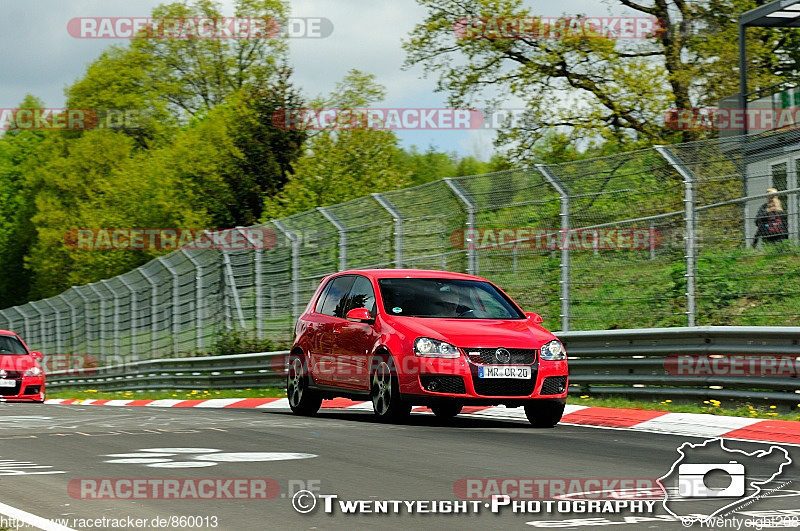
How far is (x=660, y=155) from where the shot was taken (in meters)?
14.4

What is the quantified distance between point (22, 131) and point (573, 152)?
5581 cm

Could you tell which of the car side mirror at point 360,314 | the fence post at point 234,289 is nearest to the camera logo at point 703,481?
the car side mirror at point 360,314

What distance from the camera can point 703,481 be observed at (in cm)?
733

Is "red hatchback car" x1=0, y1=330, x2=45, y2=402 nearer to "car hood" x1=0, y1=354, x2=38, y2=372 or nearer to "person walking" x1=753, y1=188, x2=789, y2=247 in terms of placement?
"car hood" x1=0, y1=354, x2=38, y2=372

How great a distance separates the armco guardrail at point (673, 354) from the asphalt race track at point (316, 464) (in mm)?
1682

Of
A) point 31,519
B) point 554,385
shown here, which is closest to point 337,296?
point 554,385

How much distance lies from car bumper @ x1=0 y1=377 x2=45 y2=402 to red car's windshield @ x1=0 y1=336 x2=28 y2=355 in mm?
936

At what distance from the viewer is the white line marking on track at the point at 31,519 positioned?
5.96 meters

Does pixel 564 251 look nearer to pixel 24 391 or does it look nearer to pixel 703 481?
pixel 703 481

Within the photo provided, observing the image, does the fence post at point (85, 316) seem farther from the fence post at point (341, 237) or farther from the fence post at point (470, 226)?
the fence post at point (470, 226)

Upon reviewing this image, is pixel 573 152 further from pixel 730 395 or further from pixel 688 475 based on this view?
pixel 688 475

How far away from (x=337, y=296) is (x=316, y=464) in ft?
17.5

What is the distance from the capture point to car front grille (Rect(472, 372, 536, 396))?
37.3ft

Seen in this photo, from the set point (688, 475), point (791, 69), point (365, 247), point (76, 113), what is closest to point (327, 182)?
point (791, 69)
